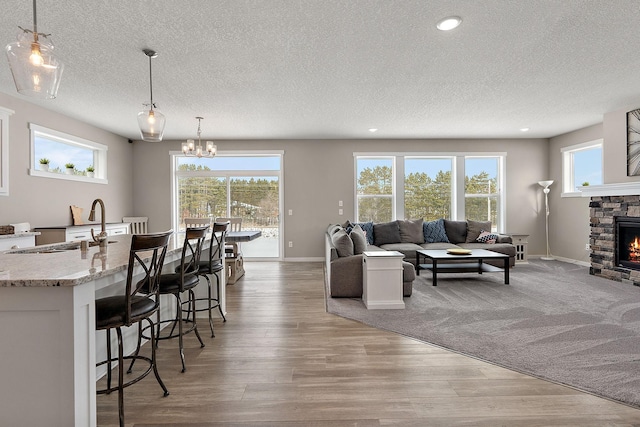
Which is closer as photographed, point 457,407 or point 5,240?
point 457,407

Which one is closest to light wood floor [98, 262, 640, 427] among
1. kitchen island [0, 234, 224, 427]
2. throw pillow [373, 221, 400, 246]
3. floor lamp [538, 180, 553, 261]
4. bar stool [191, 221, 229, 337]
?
bar stool [191, 221, 229, 337]

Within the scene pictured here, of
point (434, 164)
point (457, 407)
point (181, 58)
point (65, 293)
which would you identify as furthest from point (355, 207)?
point (65, 293)

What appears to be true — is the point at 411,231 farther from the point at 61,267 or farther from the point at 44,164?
the point at 44,164

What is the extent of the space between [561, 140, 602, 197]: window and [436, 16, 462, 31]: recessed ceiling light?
4756mm

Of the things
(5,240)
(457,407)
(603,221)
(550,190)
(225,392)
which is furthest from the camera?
(550,190)

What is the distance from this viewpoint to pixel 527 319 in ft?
10.2

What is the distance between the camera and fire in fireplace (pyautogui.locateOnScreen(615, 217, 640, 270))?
463 centimetres

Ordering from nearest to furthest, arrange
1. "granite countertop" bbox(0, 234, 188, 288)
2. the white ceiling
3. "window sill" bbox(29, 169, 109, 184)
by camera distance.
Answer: "granite countertop" bbox(0, 234, 188, 288), the white ceiling, "window sill" bbox(29, 169, 109, 184)

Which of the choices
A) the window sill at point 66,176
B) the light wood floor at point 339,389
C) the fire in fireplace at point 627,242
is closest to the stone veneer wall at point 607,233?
the fire in fireplace at point 627,242

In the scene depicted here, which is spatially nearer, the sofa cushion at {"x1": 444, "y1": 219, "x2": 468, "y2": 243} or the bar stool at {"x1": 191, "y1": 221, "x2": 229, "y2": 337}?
the bar stool at {"x1": 191, "y1": 221, "x2": 229, "y2": 337}

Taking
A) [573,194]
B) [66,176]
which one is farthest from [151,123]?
[573,194]

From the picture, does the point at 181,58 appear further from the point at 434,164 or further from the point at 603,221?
the point at 603,221

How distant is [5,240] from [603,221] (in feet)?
27.3

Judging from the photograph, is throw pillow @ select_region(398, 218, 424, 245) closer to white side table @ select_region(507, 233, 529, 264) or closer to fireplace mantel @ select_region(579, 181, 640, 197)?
white side table @ select_region(507, 233, 529, 264)
